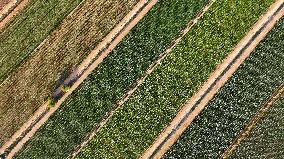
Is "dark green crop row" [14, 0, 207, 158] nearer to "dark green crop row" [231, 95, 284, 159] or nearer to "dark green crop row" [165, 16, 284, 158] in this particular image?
"dark green crop row" [165, 16, 284, 158]

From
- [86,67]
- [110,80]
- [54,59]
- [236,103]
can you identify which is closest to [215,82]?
[236,103]

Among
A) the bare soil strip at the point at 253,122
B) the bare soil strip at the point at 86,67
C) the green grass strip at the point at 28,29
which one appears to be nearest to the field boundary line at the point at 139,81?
the bare soil strip at the point at 86,67

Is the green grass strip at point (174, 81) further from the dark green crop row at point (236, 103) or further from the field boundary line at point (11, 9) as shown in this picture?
the field boundary line at point (11, 9)

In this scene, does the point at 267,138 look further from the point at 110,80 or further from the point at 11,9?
the point at 11,9

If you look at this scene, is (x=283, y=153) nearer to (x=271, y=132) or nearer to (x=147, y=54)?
(x=271, y=132)

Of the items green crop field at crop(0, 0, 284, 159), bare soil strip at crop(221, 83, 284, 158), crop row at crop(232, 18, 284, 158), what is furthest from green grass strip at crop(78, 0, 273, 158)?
crop row at crop(232, 18, 284, 158)
